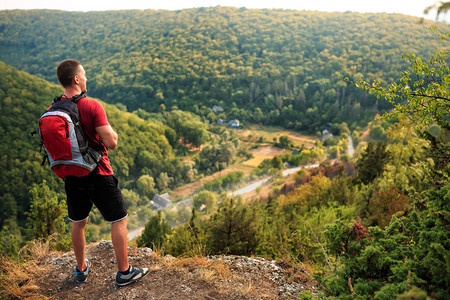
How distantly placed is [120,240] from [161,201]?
37463mm

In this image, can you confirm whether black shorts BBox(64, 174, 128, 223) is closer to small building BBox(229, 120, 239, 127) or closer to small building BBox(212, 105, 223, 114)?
small building BBox(229, 120, 239, 127)

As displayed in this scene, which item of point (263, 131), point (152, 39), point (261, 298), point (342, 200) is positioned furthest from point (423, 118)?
point (152, 39)

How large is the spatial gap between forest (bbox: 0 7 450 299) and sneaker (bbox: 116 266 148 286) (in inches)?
45.3

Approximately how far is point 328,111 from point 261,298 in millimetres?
76088

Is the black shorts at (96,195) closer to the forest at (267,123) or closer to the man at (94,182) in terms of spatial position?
the man at (94,182)

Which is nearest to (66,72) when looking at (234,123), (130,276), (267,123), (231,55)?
(130,276)

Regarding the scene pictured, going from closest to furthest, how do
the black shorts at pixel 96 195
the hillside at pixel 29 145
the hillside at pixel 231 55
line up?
1. the black shorts at pixel 96 195
2. the hillside at pixel 29 145
3. the hillside at pixel 231 55

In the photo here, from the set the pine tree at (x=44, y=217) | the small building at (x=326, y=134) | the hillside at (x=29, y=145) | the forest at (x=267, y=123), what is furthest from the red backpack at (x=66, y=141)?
the small building at (x=326, y=134)

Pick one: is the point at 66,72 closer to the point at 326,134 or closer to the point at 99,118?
the point at 99,118

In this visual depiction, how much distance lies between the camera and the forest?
→ 2.49m

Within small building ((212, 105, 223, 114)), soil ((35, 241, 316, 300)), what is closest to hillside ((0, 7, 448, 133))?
small building ((212, 105, 223, 114))

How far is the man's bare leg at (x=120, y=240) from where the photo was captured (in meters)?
2.86

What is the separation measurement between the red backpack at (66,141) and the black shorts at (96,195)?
0.49 ft

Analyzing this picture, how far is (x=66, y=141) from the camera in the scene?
242cm
